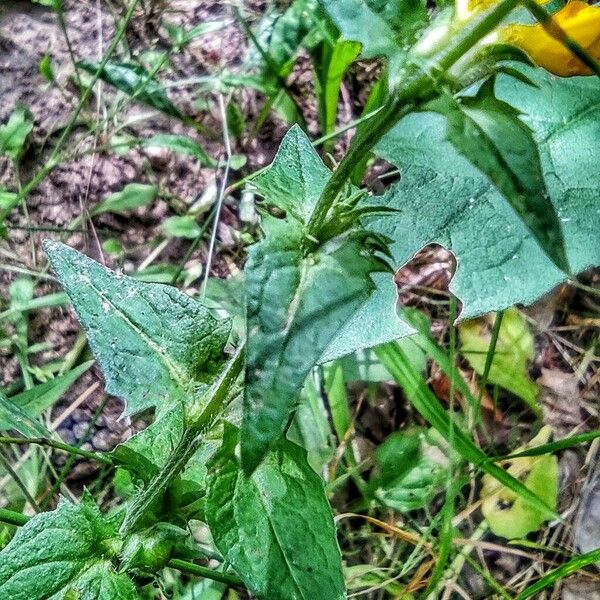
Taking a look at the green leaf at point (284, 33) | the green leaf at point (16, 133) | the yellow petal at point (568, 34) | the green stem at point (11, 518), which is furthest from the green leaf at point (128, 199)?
the yellow petal at point (568, 34)

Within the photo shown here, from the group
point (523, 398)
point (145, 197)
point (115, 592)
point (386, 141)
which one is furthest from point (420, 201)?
point (115, 592)

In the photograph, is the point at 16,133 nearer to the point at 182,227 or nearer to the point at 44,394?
the point at 182,227

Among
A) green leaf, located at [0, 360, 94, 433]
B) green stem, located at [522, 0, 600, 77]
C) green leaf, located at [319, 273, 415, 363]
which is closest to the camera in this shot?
green stem, located at [522, 0, 600, 77]

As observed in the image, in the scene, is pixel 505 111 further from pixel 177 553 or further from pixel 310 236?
pixel 177 553

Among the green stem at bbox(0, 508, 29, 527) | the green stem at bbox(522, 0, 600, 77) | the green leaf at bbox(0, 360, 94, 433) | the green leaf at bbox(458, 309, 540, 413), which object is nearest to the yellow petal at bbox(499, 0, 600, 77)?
the green stem at bbox(522, 0, 600, 77)

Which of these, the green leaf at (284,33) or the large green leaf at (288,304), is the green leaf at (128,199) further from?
the large green leaf at (288,304)

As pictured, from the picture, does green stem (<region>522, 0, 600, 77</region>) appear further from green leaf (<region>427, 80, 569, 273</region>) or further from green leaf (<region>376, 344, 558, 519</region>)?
green leaf (<region>376, 344, 558, 519</region>)

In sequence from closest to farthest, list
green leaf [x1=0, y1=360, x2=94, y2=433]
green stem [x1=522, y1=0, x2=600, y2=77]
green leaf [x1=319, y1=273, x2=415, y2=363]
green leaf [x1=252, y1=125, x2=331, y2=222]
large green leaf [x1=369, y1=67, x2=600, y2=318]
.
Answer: green stem [x1=522, y1=0, x2=600, y2=77]
green leaf [x1=252, y1=125, x2=331, y2=222]
green leaf [x1=319, y1=273, x2=415, y2=363]
large green leaf [x1=369, y1=67, x2=600, y2=318]
green leaf [x1=0, y1=360, x2=94, y2=433]
